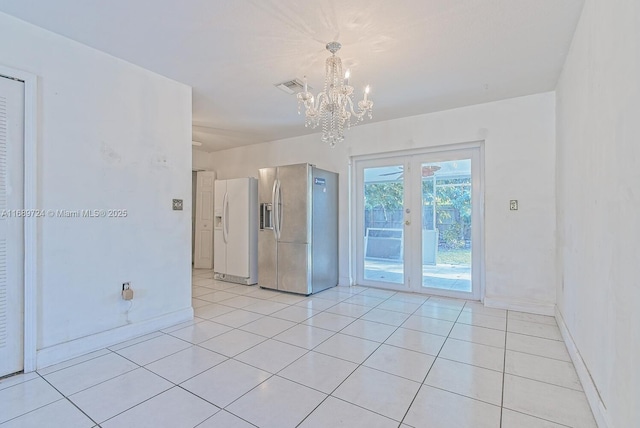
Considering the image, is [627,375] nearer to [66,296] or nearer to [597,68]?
[597,68]

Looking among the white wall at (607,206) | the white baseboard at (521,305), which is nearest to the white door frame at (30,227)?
the white wall at (607,206)

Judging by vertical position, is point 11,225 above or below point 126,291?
above

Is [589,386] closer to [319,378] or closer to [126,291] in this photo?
[319,378]

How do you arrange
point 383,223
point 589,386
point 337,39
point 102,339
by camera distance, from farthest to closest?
point 383,223 → point 102,339 → point 337,39 → point 589,386

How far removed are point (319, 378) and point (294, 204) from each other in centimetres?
257

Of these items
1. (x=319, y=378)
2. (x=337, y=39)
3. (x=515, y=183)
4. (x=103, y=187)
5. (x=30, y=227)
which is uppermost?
(x=337, y=39)

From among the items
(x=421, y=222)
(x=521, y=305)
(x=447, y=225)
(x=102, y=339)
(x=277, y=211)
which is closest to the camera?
(x=102, y=339)

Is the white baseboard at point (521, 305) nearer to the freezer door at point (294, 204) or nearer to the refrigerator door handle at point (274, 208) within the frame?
the freezer door at point (294, 204)

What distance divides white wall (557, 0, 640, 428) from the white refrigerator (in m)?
3.94

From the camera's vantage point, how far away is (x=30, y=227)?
214 centimetres

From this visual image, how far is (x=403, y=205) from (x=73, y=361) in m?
3.86

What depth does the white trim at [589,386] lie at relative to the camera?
4.93 ft

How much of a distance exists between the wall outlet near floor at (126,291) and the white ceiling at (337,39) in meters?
1.97

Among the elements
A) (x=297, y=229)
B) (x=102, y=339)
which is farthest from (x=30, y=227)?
(x=297, y=229)
